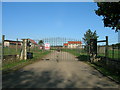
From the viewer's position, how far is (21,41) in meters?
17.6


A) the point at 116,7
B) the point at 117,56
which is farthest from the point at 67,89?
the point at 116,7

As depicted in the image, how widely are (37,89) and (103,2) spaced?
31.1 feet

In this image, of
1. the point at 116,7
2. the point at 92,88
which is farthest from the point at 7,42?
the point at 92,88

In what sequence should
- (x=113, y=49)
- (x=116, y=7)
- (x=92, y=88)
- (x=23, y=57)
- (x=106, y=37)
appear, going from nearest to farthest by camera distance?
(x=92, y=88) < (x=116, y=7) < (x=113, y=49) < (x=106, y=37) < (x=23, y=57)

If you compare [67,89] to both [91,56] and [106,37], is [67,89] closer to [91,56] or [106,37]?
[106,37]

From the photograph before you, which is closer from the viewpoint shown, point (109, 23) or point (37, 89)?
point (37, 89)

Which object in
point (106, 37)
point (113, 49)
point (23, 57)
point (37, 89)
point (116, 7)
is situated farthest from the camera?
point (23, 57)

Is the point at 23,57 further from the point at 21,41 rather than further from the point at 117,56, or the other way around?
the point at 117,56

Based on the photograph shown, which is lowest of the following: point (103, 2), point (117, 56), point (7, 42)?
point (117, 56)

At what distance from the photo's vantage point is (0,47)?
1285 centimetres

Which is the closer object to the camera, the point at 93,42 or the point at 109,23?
the point at 109,23

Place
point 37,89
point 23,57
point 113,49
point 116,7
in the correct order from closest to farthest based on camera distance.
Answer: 1. point 37,89
2. point 116,7
3. point 113,49
4. point 23,57

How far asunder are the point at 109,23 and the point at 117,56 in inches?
144

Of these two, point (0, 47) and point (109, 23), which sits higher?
point (109, 23)
